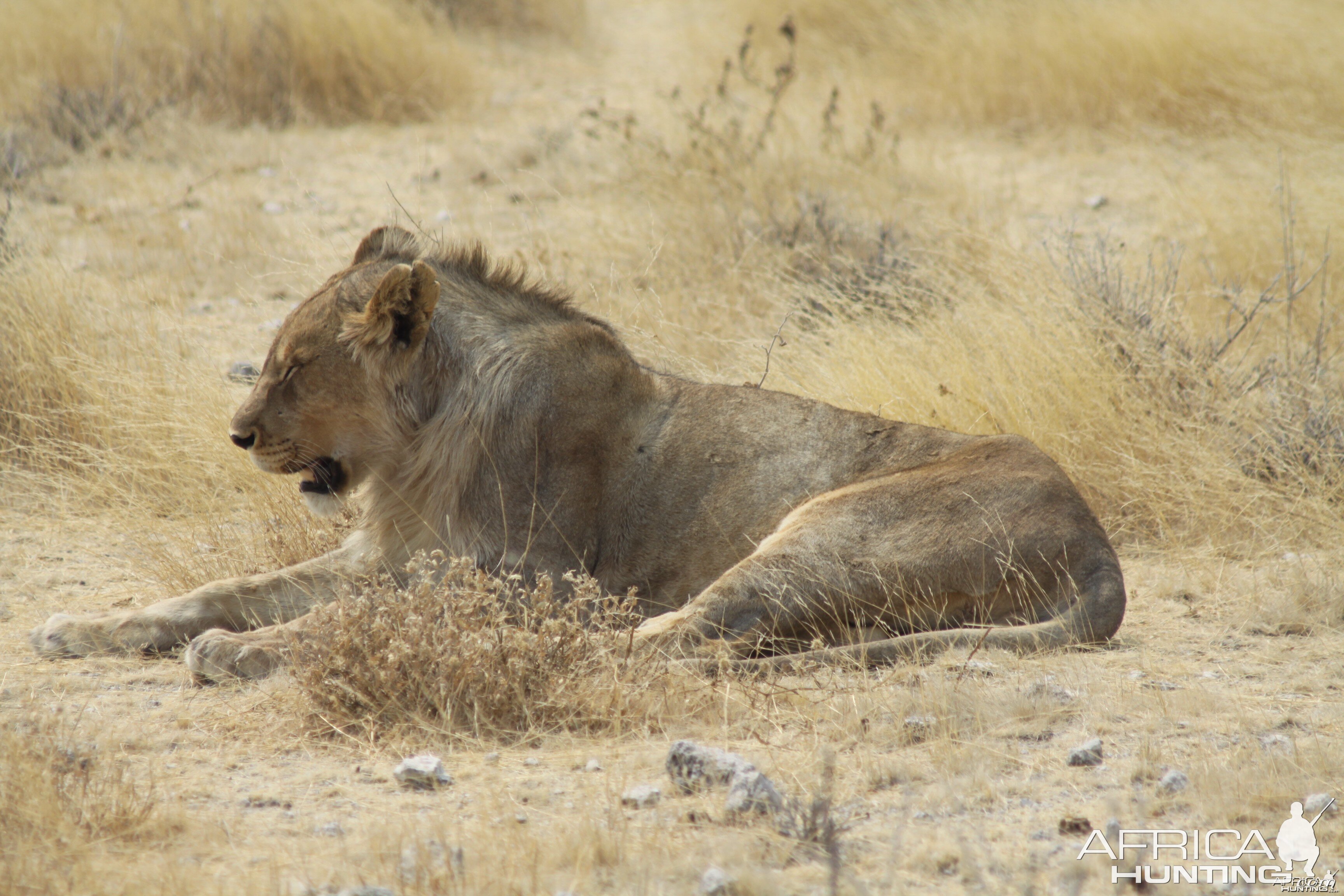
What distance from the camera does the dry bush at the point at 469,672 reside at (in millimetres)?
4242

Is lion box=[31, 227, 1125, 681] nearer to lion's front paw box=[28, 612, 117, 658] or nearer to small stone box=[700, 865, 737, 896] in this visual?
lion's front paw box=[28, 612, 117, 658]

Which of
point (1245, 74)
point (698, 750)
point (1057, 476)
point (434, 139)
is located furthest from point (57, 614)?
point (1245, 74)

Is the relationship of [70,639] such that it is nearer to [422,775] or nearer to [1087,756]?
[422,775]

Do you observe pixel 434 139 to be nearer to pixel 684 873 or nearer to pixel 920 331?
pixel 920 331

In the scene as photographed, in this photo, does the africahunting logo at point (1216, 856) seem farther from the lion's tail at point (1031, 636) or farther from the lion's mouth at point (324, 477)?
the lion's mouth at point (324, 477)

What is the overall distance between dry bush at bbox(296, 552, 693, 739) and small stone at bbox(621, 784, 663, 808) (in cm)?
52

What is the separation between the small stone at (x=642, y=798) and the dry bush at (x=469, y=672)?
52 centimetres

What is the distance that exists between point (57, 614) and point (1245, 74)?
12670 millimetres

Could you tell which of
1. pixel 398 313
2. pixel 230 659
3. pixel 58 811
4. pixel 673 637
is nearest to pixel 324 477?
pixel 398 313

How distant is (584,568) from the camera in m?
5.09

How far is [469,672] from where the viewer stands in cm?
424

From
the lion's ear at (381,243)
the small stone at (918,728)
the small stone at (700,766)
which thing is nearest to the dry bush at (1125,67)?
the lion's ear at (381,243)

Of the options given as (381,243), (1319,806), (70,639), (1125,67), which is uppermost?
(1125,67)

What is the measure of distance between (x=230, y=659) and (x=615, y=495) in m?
1.62
